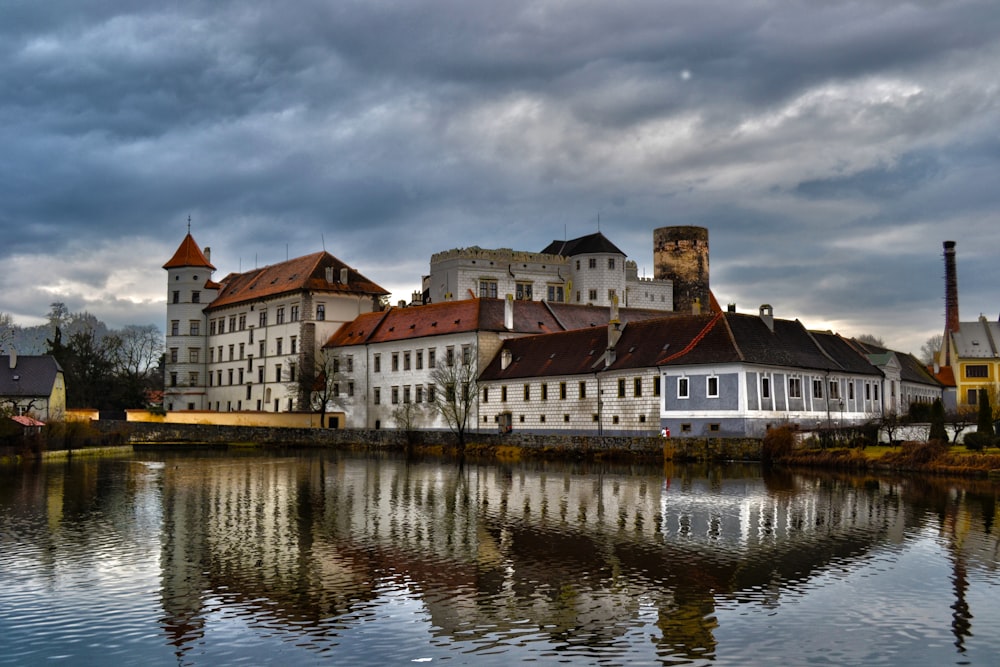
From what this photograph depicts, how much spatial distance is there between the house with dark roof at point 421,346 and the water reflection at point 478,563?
1345 inches

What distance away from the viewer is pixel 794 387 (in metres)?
51.3

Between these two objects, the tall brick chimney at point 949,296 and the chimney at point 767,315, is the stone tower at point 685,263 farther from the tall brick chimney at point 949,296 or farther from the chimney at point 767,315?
the chimney at point 767,315

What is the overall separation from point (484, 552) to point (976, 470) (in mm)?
24368

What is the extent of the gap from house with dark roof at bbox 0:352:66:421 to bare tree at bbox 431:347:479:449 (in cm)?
2327

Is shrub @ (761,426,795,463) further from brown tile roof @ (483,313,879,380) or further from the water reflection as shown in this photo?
the water reflection

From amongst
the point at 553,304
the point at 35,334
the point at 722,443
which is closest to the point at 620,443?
the point at 722,443

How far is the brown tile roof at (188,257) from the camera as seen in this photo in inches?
3669

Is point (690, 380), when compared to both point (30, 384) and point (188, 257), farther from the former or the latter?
point (188, 257)

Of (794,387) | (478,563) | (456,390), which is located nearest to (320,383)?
(456,390)

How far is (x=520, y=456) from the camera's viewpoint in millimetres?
53781

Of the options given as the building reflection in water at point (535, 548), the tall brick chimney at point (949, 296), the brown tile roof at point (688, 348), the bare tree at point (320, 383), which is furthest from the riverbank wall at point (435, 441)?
the tall brick chimney at point (949, 296)

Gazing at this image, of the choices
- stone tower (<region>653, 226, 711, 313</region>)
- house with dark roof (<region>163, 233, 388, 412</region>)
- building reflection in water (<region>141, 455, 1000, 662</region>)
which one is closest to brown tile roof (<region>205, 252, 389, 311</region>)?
house with dark roof (<region>163, 233, 388, 412</region>)

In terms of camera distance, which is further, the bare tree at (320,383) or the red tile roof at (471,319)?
the bare tree at (320,383)

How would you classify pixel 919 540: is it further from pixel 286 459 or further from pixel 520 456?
pixel 286 459
